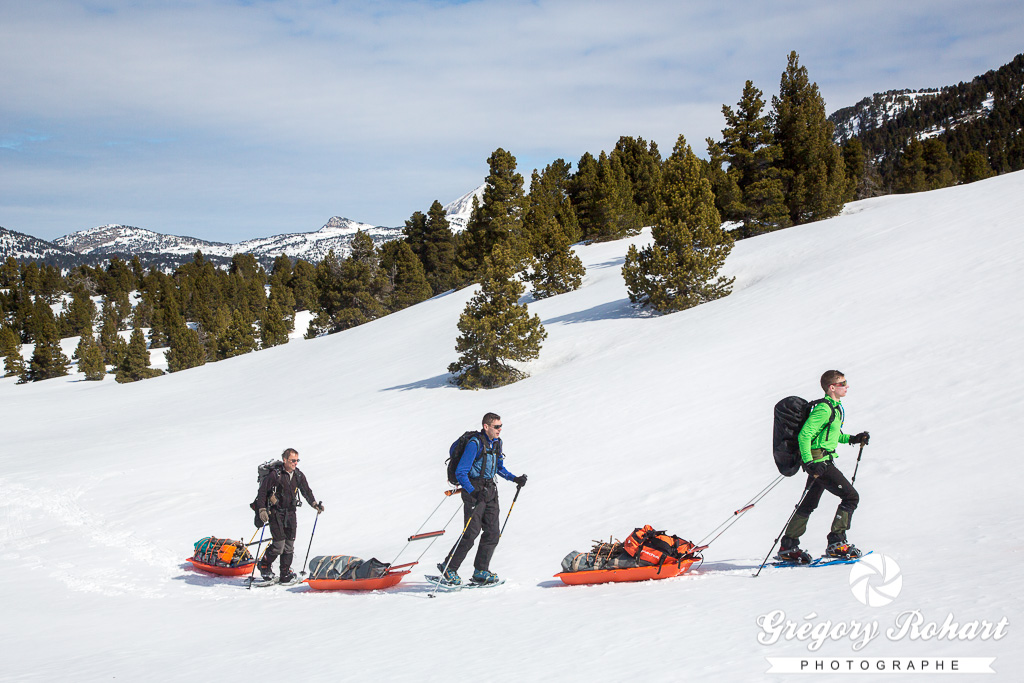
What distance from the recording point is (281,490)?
9.04 m

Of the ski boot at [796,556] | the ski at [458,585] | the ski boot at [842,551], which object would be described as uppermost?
the ski boot at [842,551]

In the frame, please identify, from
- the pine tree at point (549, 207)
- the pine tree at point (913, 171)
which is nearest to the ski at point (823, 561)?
the pine tree at point (549, 207)

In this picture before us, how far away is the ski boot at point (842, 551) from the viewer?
6457 mm

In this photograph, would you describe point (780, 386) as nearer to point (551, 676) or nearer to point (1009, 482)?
point (1009, 482)

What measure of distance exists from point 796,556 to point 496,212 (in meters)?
45.1

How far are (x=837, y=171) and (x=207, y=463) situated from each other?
126ft

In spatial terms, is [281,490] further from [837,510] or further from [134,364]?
[134,364]

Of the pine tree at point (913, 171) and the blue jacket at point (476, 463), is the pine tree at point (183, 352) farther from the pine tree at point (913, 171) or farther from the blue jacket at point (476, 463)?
the pine tree at point (913, 171)

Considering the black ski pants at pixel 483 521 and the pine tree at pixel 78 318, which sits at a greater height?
the pine tree at pixel 78 318

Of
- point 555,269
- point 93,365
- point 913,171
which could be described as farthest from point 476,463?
point 913,171

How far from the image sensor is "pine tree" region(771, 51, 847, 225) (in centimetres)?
3916

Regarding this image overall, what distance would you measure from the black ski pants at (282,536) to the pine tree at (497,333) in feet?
47.4

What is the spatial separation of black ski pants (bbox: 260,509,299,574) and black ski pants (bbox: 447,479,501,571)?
2.77 m

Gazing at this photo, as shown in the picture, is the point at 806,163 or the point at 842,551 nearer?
the point at 842,551
